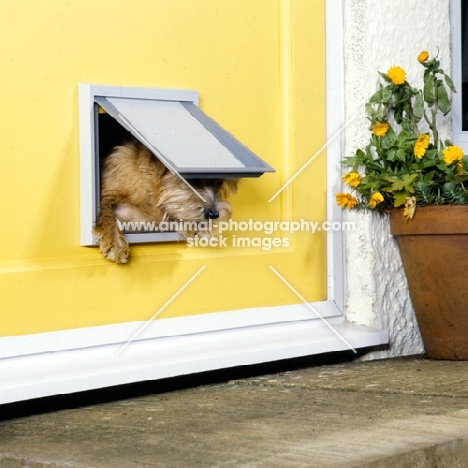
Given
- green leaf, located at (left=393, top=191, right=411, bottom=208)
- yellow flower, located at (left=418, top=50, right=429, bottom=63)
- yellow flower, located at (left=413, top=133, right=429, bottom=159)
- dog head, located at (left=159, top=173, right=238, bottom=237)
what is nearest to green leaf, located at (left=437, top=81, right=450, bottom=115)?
yellow flower, located at (left=418, top=50, right=429, bottom=63)

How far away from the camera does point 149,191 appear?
3.22 meters

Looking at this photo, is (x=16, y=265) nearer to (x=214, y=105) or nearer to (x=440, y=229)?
(x=214, y=105)

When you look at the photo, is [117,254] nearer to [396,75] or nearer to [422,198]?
[422,198]

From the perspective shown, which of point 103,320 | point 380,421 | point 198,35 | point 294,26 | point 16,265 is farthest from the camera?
point 294,26

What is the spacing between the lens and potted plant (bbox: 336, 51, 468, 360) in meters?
3.58

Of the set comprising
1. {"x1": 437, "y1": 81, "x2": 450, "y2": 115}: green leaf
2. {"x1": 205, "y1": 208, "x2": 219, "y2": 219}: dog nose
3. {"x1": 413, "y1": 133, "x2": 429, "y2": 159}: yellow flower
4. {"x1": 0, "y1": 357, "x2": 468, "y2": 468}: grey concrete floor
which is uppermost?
{"x1": 437, "y1": 81, "x2": 450, "y2": 115}: green leaf

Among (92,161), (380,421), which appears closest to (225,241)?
(92,161)

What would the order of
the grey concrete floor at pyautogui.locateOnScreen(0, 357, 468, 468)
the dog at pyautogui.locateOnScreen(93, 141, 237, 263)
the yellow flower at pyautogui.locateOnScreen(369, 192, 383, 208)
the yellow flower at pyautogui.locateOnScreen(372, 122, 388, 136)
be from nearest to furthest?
1. the grey concrete floor at pyautogui.locateOnScreen(0, 357, 468, 468)
2. the dog at pyautogui.locateOnScreen(93, 141, 237, 263)
3. the yellow flower at pyautogui.locateOnScreen(369, 192, 383, 208)
4. the yellow flower at pyautogui.locateOnScreen(372, 122, 388, 136)

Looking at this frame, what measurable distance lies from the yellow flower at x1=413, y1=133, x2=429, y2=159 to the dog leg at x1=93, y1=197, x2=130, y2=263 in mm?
1242

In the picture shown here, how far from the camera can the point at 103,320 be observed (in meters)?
3.14

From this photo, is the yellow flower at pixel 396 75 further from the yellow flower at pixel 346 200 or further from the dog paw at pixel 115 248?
the dog paw at pixel 115 248

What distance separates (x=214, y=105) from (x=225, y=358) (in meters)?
0.93

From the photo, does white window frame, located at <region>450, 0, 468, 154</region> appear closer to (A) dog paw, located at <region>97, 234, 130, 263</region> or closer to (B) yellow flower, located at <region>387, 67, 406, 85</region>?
(B) yellow flower, located at <region>387, 67, 406, 85</region>

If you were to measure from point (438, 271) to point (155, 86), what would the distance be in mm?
1308
